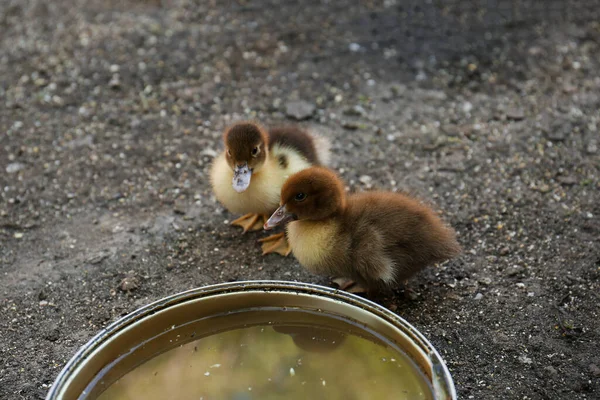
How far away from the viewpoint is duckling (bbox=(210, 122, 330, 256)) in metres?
3.90

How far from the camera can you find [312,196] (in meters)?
3.42

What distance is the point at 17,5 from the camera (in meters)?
7.18

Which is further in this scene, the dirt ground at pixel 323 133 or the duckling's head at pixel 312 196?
the dirt ground at pixel 323 133

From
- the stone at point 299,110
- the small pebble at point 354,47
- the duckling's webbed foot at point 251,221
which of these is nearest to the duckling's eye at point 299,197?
the duckling's webbed foot at point 251,221

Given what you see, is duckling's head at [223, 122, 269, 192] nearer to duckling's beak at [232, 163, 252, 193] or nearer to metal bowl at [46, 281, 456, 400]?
duckling's beak at [232, 163, 252, 193]

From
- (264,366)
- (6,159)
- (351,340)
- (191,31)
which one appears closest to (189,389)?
(264,366)

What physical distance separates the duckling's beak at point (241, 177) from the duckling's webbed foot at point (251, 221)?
0.51 meters

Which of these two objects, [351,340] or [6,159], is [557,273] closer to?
[351,340]

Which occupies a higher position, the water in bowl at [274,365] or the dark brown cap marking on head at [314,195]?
the dark brown cap marking on head at [314,195]

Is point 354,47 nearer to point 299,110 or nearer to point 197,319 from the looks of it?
point 299,110

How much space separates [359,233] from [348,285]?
0.49 m

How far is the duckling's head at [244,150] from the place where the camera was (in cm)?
387

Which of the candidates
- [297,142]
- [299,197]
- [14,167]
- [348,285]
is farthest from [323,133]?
[14,167]

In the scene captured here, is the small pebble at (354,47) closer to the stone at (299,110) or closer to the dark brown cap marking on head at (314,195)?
the stone at (299,110)
